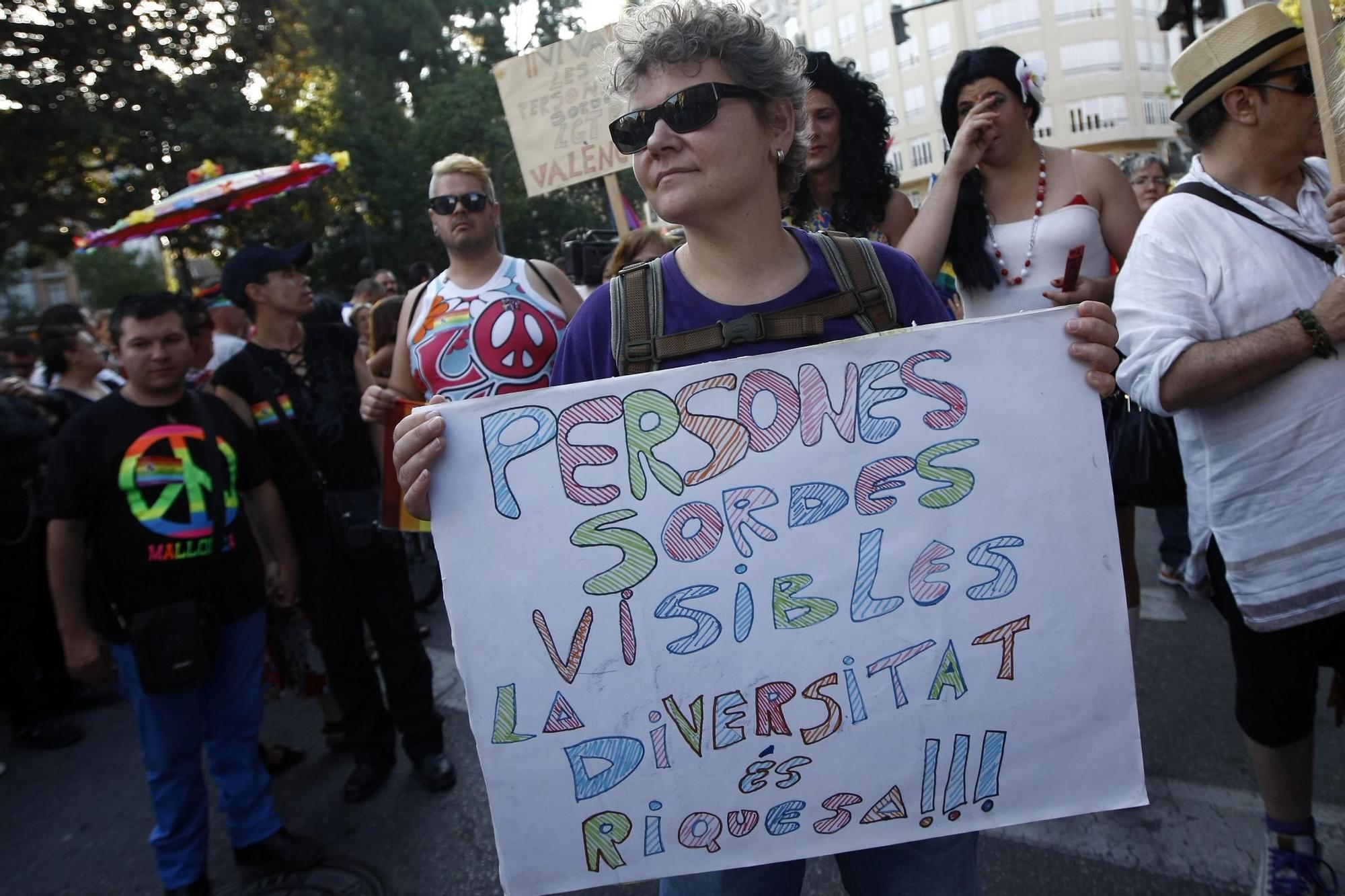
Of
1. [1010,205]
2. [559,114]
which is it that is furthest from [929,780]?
[559,114]

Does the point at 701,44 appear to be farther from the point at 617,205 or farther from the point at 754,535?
the point at 617,205

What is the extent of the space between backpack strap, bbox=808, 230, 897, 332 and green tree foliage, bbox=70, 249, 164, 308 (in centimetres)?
5829

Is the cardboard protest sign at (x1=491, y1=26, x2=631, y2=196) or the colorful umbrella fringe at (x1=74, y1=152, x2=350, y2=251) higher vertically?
the colorful umbrella fringe at (x1=74, y1=152, x2=350, y2=251)

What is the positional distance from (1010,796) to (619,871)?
644mm

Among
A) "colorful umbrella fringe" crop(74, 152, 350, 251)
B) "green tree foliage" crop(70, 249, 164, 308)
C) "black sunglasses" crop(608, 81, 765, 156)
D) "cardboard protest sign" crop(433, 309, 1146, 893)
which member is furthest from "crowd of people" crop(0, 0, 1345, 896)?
"green tree foliage" crop(70, 249, 164, 308)

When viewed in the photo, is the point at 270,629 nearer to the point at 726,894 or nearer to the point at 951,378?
the point at 726,894

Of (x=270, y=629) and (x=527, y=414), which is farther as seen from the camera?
(x=270, y=629)

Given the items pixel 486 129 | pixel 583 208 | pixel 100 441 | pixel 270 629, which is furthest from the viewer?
pixel 583 208

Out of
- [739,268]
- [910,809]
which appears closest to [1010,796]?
[910,809]

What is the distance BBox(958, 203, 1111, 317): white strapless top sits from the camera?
2709mm

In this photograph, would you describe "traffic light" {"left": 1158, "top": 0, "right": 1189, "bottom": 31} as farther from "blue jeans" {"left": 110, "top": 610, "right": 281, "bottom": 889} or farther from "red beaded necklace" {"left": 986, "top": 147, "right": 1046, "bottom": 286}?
"blue jeans" {"left": 110, "top": 610, "right": 281, "bottom": 889}

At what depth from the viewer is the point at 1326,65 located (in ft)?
5.57

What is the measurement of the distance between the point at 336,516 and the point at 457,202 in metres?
1.25

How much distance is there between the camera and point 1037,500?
57.3 inches
